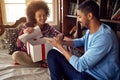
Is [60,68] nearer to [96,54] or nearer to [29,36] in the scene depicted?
[96,54]

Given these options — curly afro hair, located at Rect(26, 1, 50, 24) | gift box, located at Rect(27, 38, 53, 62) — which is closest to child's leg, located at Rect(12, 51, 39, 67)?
gift box, located at Rect(27, 38, 53, 62)

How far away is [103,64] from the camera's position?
1.61m

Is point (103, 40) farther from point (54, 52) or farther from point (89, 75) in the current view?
point (54, 52)

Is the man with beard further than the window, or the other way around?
the window

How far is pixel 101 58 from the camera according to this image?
156 centimetres

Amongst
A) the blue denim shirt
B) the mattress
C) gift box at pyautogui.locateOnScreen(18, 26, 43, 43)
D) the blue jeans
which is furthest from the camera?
gift box at pyautogui.locateOnScreen(18, 26, 43, 43)

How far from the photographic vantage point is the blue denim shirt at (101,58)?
153cm

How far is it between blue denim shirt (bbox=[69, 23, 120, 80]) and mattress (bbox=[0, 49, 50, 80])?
1.93 feet

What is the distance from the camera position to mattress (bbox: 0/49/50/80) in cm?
205

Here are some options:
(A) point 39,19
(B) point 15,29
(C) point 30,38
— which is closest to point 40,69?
(C) point 30,38

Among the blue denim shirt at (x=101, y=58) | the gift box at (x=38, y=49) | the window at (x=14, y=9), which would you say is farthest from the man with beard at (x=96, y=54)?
the window at (x=14, y=9)

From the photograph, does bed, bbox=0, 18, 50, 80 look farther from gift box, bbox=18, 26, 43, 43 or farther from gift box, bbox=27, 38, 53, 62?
gift box, bbox=18, 26, 43, 43

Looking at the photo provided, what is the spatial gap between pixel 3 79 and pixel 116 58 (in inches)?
44.3

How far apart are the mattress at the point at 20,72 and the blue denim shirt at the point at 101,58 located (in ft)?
1.93
